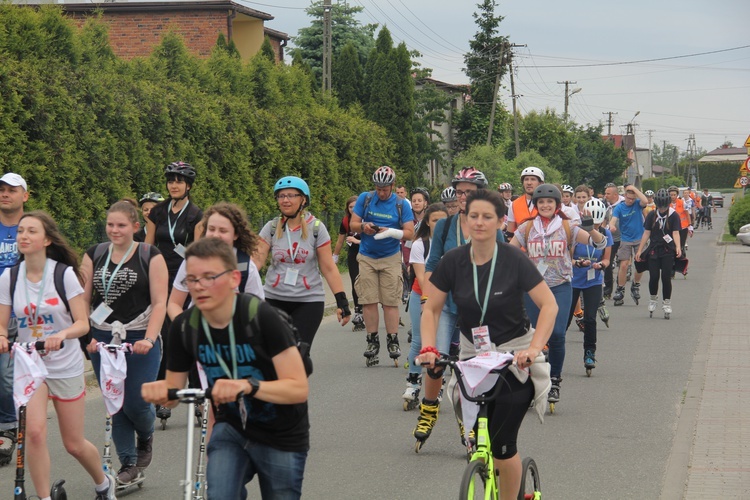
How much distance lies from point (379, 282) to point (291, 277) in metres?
4.18

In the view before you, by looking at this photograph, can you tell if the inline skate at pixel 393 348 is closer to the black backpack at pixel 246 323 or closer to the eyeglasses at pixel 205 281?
the black backpack at pixel 246 323

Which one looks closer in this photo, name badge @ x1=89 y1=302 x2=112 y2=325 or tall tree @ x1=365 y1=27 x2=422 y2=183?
name badge @ x1=89 y1=302 x2=112 y2=325

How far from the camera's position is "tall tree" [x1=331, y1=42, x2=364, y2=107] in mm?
37938

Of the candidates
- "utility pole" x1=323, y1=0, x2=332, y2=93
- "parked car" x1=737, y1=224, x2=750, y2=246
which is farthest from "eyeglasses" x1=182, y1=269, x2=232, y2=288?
"parked car" x1=737, y1=224, x2=750, y2=246

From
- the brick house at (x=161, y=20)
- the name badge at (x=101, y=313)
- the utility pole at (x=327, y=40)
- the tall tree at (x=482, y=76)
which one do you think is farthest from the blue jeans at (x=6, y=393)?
the tall tree at (x=482, y=76)

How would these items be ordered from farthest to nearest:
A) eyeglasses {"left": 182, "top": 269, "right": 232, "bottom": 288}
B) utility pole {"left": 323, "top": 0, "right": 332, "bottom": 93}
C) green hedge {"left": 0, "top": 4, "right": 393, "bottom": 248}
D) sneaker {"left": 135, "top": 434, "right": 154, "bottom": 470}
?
utility pole {"left": 323, "top": 0, "right": 332, "bottom": 93} → green hedge {"left": 0, "top": 4, "right": 393, "bottom": 248} → sneaker {"left": 135, "top": 434, "right": 154, "bottom": 470} → eyeglasses {"left": 182, "top": 269, "right": 232, "bottom": 288}

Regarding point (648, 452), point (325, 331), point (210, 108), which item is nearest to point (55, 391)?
point (648, 452)

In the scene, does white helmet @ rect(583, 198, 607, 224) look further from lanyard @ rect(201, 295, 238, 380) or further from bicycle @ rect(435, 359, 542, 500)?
lanyard @ rect(201, 295, 238, 380)

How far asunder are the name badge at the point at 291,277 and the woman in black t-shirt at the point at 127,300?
5.70 ft

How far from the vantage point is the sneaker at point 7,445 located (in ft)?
24.7

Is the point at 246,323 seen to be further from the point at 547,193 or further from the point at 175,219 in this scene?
the point at 547,193

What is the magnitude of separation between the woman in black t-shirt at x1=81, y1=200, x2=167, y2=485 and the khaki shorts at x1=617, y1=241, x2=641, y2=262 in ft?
48.5

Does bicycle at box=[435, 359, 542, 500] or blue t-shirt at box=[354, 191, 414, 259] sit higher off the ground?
blue t-shirt at box=[354, 191, 414, 259]

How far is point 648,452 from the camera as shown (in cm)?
798
